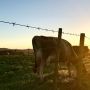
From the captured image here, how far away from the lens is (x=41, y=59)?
1639 centimetres

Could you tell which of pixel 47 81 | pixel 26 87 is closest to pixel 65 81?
pixel 47 81

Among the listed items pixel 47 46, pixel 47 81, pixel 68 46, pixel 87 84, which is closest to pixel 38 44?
pixel 47 46

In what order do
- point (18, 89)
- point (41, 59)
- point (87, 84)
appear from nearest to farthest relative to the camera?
point (18, 89) < point (87, 84) < point (41, 59)

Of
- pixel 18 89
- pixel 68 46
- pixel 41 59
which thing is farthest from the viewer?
pixel 68 46

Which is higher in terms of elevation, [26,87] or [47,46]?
[47,46]

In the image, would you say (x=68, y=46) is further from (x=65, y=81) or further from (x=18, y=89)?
(x=18, y=89)

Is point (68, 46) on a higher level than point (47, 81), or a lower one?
higher

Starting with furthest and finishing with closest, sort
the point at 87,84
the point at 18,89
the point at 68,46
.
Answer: the point at 68,46 → the point at 87,84 → the point at 18,89

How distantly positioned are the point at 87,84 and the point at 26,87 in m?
3.26

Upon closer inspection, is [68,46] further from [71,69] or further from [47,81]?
[47,81]

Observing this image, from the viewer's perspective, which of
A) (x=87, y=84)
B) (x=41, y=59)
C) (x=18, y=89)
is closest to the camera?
(x=18, y=89)

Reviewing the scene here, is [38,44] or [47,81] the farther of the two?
[38,44]

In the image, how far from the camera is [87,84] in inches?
544

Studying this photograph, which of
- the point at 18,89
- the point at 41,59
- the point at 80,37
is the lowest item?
the point at 18,89
